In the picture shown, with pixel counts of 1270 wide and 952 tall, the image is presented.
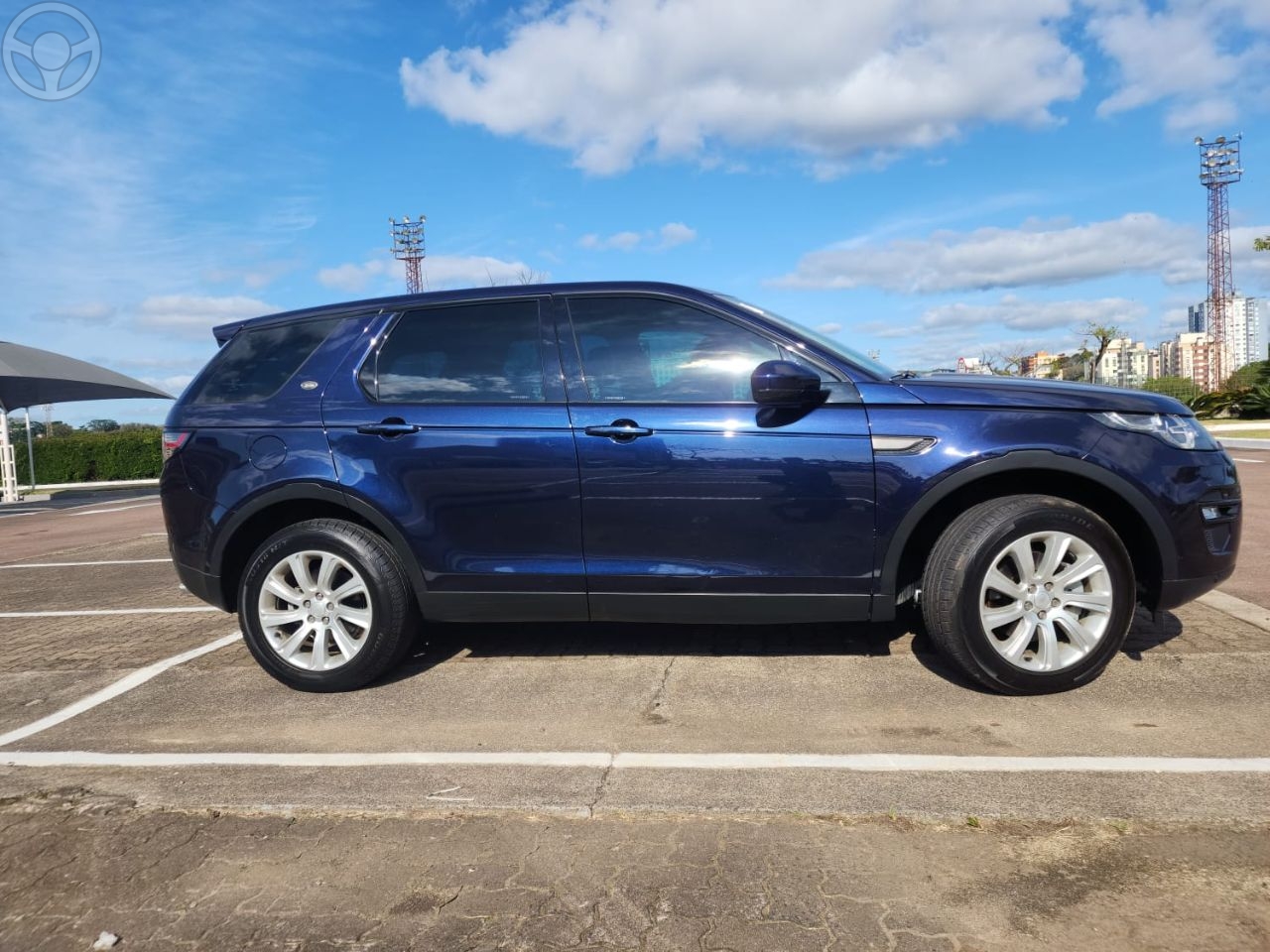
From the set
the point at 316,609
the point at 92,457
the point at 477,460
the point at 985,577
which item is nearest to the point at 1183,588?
the point at 985,577

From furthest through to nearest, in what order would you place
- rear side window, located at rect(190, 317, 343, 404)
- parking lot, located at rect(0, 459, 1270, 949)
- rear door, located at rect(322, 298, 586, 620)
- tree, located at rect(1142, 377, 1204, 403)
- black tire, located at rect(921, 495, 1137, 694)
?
tree, located at rect(1142, 377, 1204, 403) → rear side window, located at rect(190, 317, 343, 404) → rear door, located at rect(322, 298, 586, 620) → black tire, located at rect(921, 495, 1137, 694) → parking lot, located at rect(0, 459, 1270, 949)

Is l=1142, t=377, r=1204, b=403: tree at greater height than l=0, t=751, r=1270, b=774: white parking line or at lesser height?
greater

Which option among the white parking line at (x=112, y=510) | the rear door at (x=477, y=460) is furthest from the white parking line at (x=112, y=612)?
the white parking line at (x=112, y=510)

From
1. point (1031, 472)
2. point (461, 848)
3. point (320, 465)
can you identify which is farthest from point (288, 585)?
point (1031, 472)

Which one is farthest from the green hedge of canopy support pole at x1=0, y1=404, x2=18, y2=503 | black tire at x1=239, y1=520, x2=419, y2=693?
black tire at x1=239, y1=520, x2=419, y2=693

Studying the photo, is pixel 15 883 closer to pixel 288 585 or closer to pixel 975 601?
pixel 288 585

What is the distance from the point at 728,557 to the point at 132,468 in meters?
35.5

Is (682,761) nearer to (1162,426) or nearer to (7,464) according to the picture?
(1162,426)

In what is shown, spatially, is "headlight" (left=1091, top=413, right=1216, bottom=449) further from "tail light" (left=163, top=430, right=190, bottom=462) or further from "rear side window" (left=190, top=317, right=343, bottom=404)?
"tail light" (left=163, top=430, right=190, bottom=462)

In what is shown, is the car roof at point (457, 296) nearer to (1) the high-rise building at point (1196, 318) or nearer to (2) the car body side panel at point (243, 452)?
(2) the car body side panel at point (243, 452)

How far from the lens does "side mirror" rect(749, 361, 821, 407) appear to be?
3.61m

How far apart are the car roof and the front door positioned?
0.69 ft

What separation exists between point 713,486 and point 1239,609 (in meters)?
3.43

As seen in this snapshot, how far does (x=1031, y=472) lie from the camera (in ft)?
12.2
